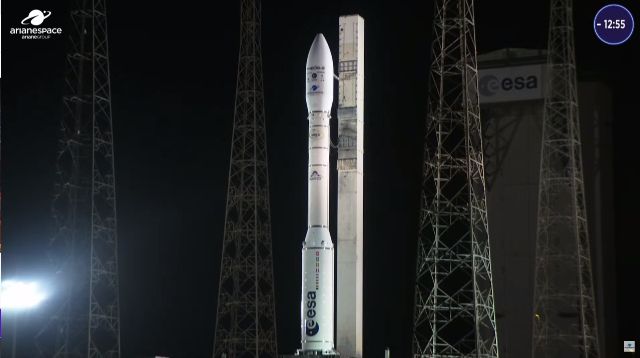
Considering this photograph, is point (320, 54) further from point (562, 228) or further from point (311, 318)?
point (562, 228)

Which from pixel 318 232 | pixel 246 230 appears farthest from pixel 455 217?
pixel 318 232

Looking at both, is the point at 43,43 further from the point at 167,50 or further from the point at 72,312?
the point at 72,312

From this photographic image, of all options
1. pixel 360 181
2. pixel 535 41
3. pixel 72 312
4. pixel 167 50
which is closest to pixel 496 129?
pixel 535 41

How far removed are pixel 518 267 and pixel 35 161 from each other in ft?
67.9

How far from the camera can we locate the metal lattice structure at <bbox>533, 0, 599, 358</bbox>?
3188cm

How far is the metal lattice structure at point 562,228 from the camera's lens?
105 feet

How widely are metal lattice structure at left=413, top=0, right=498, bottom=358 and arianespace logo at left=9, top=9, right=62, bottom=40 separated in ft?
50.6
